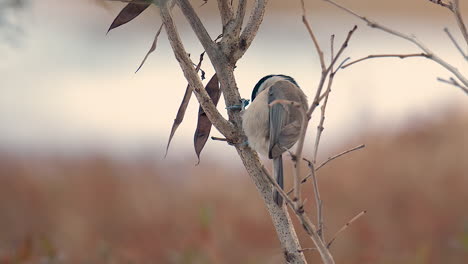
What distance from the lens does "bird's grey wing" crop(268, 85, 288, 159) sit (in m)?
1.80

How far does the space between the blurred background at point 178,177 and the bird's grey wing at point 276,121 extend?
0.60 meters

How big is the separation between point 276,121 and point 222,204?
164cm

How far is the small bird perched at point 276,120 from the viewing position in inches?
70.1

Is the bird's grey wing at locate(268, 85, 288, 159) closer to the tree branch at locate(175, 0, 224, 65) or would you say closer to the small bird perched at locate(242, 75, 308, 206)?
the small bird perched at locate(242, 75, 308, 206)

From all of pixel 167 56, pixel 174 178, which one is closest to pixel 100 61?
pixel 167 56

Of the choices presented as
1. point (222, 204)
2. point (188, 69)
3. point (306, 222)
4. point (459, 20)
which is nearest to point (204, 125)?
point (188, 69)

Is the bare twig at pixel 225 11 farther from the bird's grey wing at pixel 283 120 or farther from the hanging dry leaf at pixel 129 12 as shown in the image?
the bird's grey wing at pixel 283 120

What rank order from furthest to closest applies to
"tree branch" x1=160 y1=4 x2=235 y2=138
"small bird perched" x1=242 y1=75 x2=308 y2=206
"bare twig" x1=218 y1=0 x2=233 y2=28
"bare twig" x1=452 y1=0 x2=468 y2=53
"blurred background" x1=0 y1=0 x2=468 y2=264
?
"blurred background" x1=0 y1=0 x2=468 y2=264
"small bird perched" x1=242 y1=75 x2=308 y2=206
"bare twig" x1=218 y1=0 x2=233 y2=28
"tree branch" x1=160 y1=4 x2=235 y2=138
"bare twig" x1=452 y1=0 x2=468 y2=53

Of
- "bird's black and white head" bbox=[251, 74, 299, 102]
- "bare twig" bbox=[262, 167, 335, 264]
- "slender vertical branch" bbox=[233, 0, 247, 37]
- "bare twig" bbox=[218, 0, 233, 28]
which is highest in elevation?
"bare twig" bbox=[218, 0, 233, 28]

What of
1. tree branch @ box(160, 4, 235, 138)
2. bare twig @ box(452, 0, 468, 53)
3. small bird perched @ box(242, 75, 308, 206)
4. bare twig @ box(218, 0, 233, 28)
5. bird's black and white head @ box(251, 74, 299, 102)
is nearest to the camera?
bare twig @ box(452, 0, 468, 53)

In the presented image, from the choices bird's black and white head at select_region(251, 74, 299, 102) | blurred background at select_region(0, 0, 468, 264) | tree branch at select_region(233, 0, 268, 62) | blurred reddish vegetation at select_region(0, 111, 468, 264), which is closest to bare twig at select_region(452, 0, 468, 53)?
tree branch at select_region(233, 0, 268, 62)

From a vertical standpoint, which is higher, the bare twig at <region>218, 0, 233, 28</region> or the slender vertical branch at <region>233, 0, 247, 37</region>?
the bare twig at <region>218, 0, 233, 28</region>

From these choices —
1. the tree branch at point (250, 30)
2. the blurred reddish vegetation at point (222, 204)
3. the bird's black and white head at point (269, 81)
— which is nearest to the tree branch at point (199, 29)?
the tree branch at point (250, 30)

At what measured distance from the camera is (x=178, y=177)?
12.0 ft
